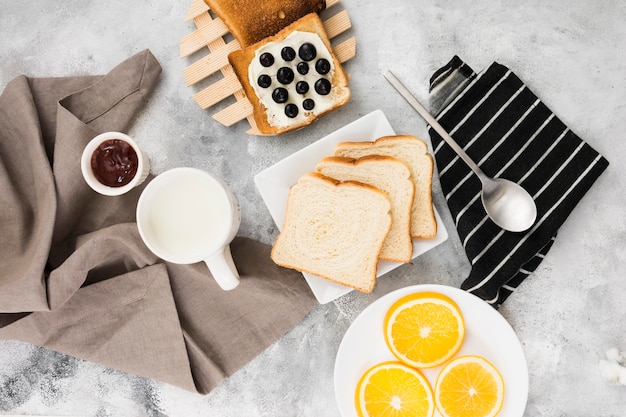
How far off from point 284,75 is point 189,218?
407 millimetres

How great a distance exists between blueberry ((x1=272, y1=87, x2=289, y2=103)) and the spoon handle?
0.28m

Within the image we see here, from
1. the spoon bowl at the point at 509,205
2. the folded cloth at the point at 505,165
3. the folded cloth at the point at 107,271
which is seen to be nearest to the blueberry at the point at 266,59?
the folded cloth at the point at 107,271

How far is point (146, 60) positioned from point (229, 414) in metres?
0.96

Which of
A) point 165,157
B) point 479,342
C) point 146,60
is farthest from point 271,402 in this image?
point 146,60

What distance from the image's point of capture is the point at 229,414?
1554mm

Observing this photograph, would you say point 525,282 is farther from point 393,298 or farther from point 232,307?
point 232,307

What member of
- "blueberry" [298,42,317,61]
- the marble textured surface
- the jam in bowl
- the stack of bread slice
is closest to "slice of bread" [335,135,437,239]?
→ the stack of bread slice

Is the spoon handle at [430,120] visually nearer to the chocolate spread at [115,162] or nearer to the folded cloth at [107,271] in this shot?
the folded cloth at [107,271]

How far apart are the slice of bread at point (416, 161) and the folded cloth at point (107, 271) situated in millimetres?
329

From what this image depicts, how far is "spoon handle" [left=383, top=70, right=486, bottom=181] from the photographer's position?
1.40 m

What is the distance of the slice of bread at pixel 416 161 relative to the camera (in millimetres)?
1382

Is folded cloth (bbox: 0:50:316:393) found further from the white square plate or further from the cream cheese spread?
the cream cheese spread

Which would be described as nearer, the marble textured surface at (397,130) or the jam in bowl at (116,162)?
the jam in bowl at (116,162)

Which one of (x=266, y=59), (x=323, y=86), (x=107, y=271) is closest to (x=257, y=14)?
(x=266, y=59)
